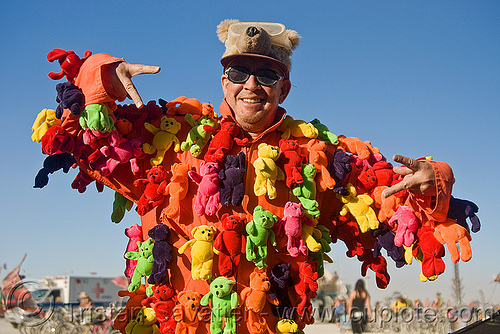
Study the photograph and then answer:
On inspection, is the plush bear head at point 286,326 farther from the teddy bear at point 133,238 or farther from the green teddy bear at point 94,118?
the green teddy bear at point 94,118

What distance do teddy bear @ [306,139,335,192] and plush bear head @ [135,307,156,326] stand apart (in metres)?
1.45

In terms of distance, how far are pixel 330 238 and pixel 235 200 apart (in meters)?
0.90

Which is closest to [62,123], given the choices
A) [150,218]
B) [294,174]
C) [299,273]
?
[150,218]

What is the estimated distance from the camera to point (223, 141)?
12.0 ft

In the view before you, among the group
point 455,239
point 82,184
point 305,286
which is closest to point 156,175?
point 82,184

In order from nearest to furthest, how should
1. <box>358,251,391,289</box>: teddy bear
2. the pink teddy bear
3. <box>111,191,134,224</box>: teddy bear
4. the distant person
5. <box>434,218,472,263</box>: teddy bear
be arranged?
<box>434,218,472,263</box>: teddy bear
the pink teddy bear
<box>358,251,391,289</box>: teddy bear
<box>111,191,134,224</box>: teddy bear
the distant person

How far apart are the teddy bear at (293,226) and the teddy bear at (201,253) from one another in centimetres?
47

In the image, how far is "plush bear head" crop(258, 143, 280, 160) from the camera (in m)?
3.58

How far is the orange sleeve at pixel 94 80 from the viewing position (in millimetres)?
3404

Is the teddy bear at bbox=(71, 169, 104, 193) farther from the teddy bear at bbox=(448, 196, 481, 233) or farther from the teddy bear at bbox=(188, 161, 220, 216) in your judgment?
the teddy bear at bbox=(448, 196, 481, 233)

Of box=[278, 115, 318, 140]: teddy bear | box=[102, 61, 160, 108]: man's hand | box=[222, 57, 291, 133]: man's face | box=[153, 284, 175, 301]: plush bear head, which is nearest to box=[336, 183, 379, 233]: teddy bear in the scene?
box=[278, 115, 318, 140]: teddy bear

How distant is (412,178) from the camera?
3.36m

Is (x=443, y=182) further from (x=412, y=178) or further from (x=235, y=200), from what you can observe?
(x=235, y=200)

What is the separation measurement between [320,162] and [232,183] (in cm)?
66
